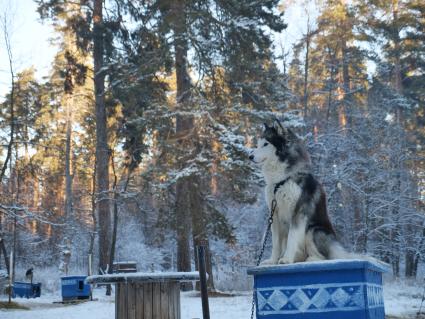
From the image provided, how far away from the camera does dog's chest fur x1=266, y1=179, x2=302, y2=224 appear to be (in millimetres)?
3953

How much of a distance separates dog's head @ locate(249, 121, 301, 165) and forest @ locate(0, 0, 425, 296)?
710 centimetres

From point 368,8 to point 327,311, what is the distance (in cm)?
3112

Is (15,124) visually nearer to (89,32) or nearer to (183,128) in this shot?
(89,32)

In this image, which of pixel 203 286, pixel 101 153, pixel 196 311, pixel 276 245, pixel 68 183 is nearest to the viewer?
pixel 276 245

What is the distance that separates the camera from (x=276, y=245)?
407 centimetres

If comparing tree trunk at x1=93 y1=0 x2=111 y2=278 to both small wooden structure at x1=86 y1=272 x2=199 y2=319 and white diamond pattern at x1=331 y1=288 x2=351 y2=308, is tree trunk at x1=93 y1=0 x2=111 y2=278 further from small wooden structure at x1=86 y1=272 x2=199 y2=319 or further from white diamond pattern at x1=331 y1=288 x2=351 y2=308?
white diamond pattern at x1=331 y1=288 x2=351 y2=308

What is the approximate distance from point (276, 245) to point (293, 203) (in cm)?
38

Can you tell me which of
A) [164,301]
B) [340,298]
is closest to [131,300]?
[164,301]

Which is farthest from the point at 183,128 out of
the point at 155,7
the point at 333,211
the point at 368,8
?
the point at 368,8

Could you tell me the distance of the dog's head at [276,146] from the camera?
164 inches

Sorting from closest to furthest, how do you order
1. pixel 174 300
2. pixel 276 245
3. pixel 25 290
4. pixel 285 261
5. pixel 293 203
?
pixel 285 261, pixel 293 203, pixel 276 245, pixel 174 300, pixel 25 290

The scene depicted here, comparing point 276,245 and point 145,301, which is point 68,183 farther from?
point 276,245

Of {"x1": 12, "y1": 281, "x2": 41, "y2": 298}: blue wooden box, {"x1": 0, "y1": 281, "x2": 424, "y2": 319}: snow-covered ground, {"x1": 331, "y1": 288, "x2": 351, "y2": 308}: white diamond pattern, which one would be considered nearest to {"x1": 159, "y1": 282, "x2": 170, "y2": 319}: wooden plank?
{"x1": 331, "y1": 288, "x2": 351, "y2": 308}: white diamond pattern

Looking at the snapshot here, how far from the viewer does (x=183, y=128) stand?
62.4ft
